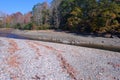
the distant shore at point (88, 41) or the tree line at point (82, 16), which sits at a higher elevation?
the tree line at point (82, 16)

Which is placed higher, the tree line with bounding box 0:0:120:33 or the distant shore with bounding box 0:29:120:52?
the tree line with bounding box 0:0:120:33

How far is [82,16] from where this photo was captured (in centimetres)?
6600

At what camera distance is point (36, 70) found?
55.8 ft

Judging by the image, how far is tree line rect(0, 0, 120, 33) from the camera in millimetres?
55031

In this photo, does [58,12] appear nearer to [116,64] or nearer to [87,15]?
[87,15]

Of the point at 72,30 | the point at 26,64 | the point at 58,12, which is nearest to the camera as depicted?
the point at 26,64

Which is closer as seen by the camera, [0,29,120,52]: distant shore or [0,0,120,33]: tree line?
[0,29,120,52]: distant shore

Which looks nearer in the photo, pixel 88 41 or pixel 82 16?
pixel 88 41

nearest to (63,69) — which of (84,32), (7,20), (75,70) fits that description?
(75,70)

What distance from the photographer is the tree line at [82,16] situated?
55.0 m

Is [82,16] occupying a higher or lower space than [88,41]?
higher

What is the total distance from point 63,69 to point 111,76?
355 cm

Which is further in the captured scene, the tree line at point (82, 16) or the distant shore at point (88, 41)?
the tree line at point (82, 16)

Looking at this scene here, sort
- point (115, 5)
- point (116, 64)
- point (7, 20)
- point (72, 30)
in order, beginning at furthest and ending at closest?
point (7, 20) → point (72, 30) → point (115, 5) → point (116, 64)
